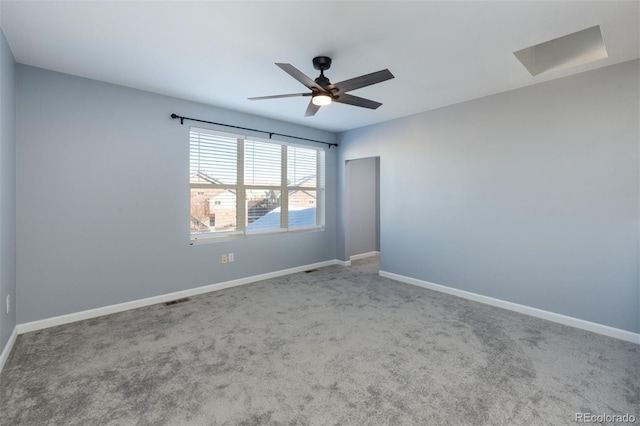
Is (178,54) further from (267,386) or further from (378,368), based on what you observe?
(378,368)

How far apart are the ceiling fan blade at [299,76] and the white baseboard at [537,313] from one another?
313 cm

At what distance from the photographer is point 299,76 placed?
221 centimetres

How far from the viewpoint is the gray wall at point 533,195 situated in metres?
2.74

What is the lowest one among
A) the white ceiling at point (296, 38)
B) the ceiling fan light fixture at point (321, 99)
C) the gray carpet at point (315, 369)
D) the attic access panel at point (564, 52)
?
the gray carpet at point (315, 369)

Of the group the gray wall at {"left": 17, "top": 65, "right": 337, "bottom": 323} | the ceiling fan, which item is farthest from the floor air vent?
the ceiling fan

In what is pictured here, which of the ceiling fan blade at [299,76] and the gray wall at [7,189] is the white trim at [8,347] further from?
the ceiling fan blade at [299,76]

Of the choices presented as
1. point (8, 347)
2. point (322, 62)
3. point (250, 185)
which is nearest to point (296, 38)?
point (322, 62)

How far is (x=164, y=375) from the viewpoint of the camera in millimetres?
2119

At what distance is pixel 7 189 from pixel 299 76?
2.63 metres

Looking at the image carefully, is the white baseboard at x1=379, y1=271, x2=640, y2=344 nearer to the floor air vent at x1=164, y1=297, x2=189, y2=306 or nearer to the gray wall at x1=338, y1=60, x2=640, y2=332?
the gray wall at x1=338, y1=60, x2=640, y2=332

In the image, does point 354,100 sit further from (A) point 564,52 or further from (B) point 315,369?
(B) point 315,369

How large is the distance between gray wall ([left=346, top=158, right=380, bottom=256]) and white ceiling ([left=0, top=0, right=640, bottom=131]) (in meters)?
2.79

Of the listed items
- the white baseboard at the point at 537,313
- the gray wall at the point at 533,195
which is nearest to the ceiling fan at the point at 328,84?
the gray wall at the point at 533,195

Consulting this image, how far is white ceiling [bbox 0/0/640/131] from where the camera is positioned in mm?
1967
